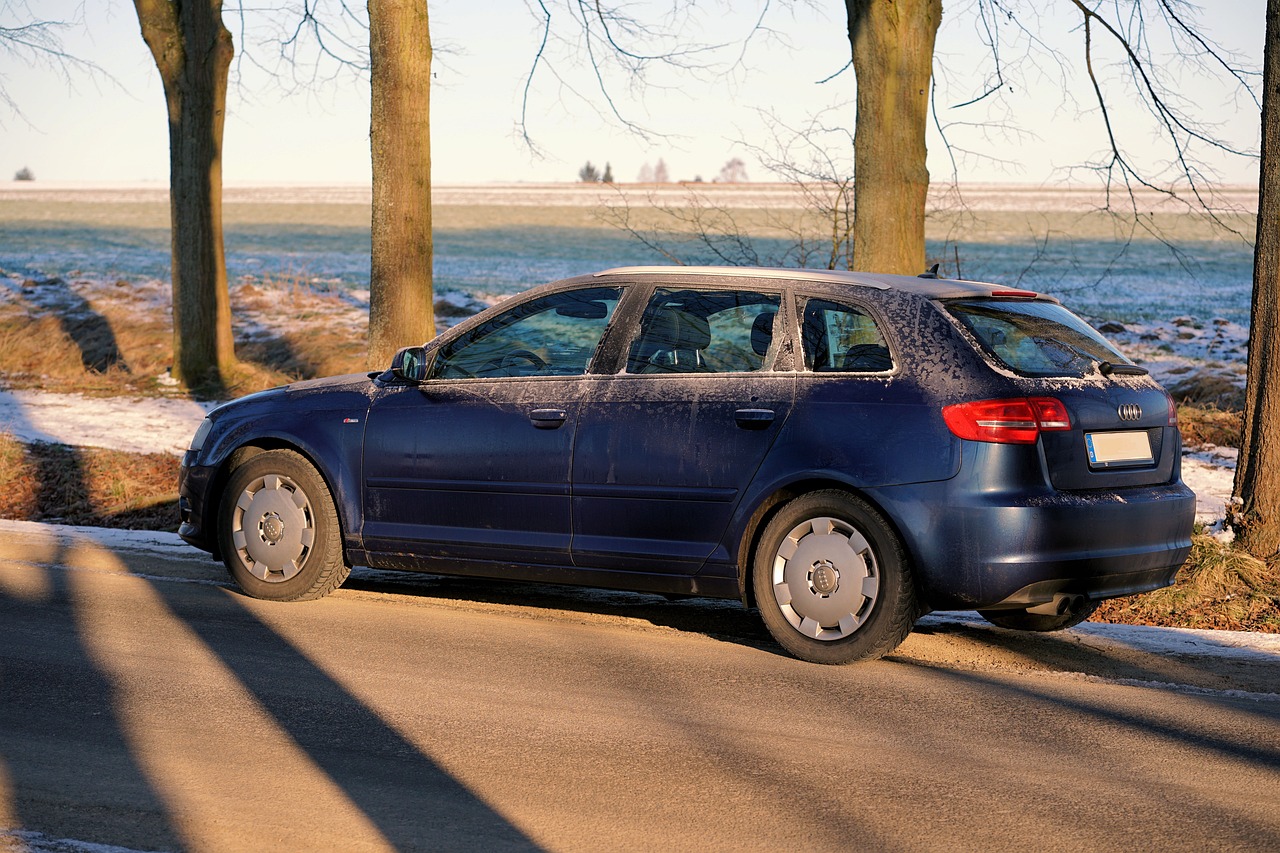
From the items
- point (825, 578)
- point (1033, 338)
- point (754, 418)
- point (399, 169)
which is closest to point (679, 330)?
point (754, 418)

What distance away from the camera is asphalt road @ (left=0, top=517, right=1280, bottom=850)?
4.35m

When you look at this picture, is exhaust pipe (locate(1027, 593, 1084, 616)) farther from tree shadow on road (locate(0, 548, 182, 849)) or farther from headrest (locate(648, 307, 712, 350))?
tree shadow on road (locate(0, 548, 182, 849))

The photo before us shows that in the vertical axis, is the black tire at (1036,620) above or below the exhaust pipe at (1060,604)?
below

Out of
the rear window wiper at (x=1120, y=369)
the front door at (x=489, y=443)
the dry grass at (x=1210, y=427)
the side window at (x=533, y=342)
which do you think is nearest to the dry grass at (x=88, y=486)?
the front door at (x=489, y=443)

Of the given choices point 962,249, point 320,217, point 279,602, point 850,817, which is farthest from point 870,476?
point 320,217

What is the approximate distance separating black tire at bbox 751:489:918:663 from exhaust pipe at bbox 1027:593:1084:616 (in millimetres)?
550

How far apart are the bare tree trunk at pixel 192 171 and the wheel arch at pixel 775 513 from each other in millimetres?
12070

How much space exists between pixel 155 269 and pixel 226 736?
31.2 m

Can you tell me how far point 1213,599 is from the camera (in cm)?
800

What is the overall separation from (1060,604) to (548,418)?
2.47 metres

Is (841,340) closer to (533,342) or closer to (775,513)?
(775,513)

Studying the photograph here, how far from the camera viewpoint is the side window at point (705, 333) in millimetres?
6812

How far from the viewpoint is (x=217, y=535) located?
8.06m

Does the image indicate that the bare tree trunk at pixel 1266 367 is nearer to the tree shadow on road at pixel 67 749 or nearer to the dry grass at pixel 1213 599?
the dry grass at pixel 1213 599
